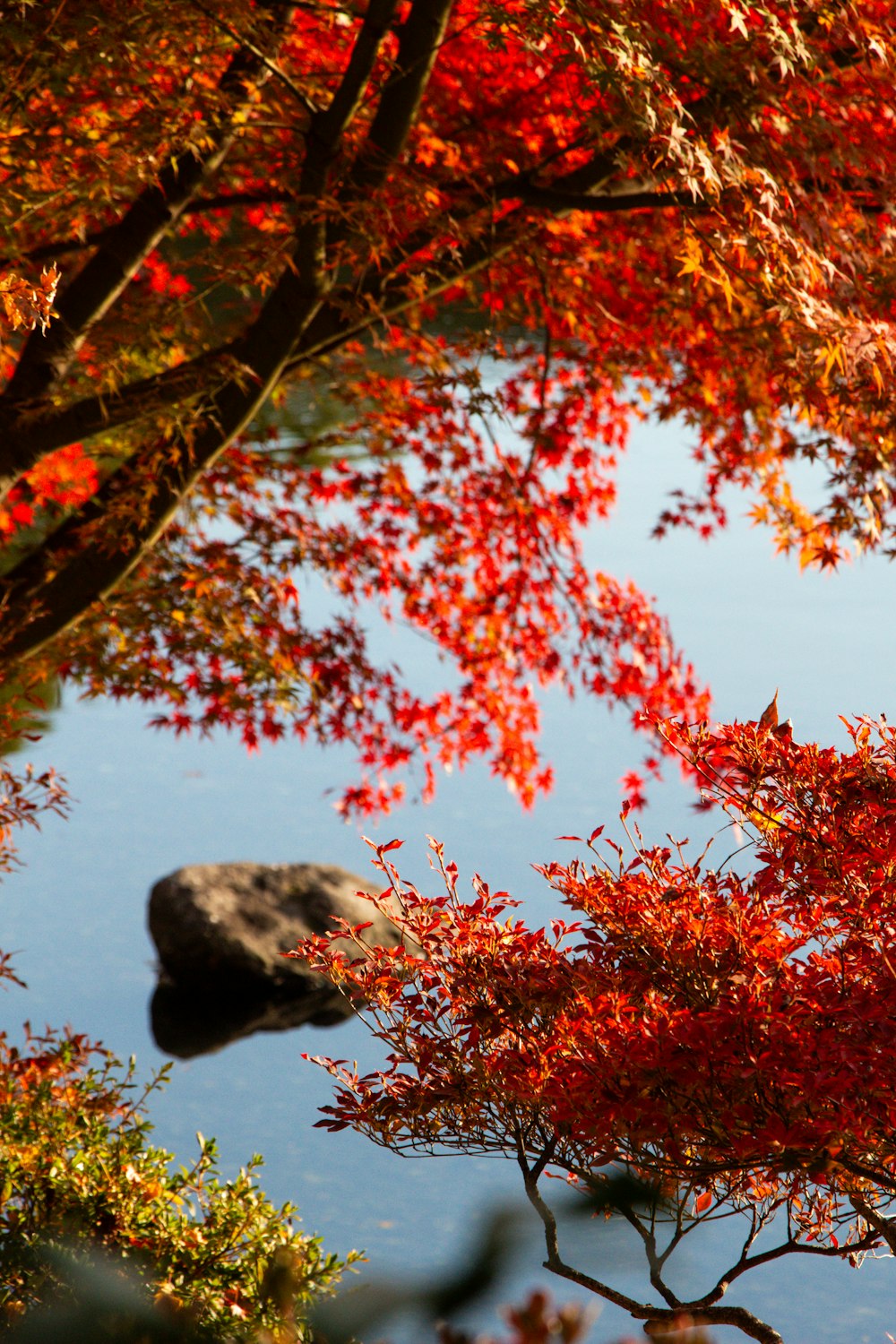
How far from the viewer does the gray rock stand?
22.1 feet

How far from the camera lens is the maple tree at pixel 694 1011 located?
1.95 meters

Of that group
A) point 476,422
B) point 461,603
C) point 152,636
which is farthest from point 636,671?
point 152,636

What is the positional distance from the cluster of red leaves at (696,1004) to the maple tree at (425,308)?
1386mm

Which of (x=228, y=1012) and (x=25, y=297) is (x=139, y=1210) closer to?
(x=25, y=297)

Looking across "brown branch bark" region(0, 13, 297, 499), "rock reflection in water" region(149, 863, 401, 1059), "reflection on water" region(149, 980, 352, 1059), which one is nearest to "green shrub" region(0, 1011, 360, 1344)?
"brown branch bark" region(0, 13, 297, 499)

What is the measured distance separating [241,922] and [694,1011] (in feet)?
16.4

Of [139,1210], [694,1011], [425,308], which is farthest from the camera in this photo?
[425,308]

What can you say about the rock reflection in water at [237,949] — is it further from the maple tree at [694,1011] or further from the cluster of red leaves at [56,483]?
the maple tree at [694,1011]

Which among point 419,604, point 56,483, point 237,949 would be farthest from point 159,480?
point 237,949

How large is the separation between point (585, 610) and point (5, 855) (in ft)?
9.55

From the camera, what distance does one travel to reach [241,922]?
22.2 ft

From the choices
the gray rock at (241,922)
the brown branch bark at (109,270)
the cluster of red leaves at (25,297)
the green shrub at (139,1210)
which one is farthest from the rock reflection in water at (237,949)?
the cluster of red leaves at (25,297)

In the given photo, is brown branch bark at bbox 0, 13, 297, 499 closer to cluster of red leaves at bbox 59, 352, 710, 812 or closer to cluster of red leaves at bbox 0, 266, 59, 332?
cluster of red leaves at bbox 59, 352, 710, 812

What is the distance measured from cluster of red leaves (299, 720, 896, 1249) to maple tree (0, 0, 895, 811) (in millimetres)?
1386
